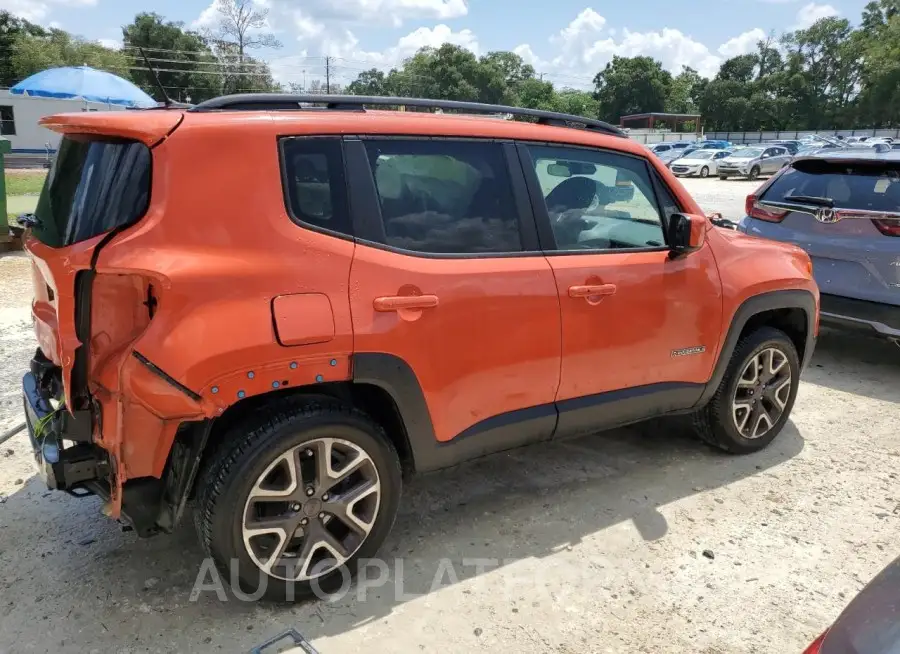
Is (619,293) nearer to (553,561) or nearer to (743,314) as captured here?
(743,314)

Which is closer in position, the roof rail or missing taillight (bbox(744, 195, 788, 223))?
the roof rail

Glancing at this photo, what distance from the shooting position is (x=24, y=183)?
63.3 ft

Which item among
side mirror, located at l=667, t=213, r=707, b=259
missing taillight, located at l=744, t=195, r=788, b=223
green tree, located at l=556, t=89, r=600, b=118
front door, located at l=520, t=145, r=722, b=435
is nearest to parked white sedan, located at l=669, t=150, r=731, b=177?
missing taillight, located at l=744, t=195, r=788, b=223

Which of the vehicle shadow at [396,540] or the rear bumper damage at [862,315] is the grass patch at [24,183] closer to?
the vehicle shadow at [396,540]

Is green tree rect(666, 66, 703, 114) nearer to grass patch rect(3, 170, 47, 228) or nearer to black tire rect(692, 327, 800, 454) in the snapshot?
grass patch rect(3, 170, 47, 228)

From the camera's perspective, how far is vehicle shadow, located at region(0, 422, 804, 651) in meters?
2.63

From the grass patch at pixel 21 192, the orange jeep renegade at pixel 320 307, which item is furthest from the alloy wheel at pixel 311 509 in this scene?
the grass patch at pixel 21 192

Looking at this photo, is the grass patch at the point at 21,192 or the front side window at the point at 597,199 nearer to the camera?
the front side window at the point at 597,199

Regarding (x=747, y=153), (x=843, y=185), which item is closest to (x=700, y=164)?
(x=747, y=153)

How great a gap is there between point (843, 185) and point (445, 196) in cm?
431

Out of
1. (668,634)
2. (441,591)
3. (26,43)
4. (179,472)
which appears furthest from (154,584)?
(26,43)

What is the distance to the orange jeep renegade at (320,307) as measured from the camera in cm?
232

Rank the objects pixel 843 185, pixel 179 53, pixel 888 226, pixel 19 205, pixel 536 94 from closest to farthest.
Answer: pixel 888 226 < pixel 843 185 < pixel 19 205 < pixel 179 53 < pixel 536 94

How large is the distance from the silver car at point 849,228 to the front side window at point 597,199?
2.75 m
